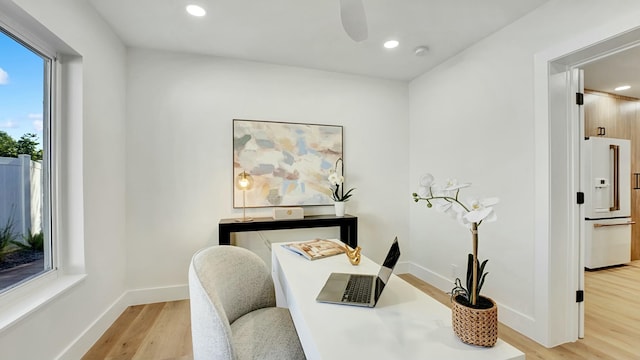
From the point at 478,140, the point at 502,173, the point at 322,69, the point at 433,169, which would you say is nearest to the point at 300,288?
the point at 502,173

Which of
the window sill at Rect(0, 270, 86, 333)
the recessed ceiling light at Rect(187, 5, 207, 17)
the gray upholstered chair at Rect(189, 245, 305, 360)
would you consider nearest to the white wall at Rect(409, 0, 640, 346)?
the gray upholstered chair at Rect(189, 245, 305, 360)

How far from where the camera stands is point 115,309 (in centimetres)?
238

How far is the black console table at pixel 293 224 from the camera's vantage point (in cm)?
265

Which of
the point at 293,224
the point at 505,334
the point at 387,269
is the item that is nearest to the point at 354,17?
the point at 387,269

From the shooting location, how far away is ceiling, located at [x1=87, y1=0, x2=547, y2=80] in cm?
206

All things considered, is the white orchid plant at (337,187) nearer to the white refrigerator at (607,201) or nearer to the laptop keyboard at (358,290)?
the laptop keyboard at (358,290)

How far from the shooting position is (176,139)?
2793 mm

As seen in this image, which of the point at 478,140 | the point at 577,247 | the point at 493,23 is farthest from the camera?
the point at 478,140

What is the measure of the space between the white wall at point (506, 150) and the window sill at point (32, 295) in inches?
126

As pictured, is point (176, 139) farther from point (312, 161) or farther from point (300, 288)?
point (300, 288)

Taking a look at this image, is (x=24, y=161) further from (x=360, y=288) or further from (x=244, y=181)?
(x=360, y=288)

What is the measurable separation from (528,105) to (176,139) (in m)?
3.17

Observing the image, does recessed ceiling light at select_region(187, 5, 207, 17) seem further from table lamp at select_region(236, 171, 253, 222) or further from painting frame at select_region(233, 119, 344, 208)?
table lamp at select_region(236, 171, 253, 222)

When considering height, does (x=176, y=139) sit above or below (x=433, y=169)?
above
